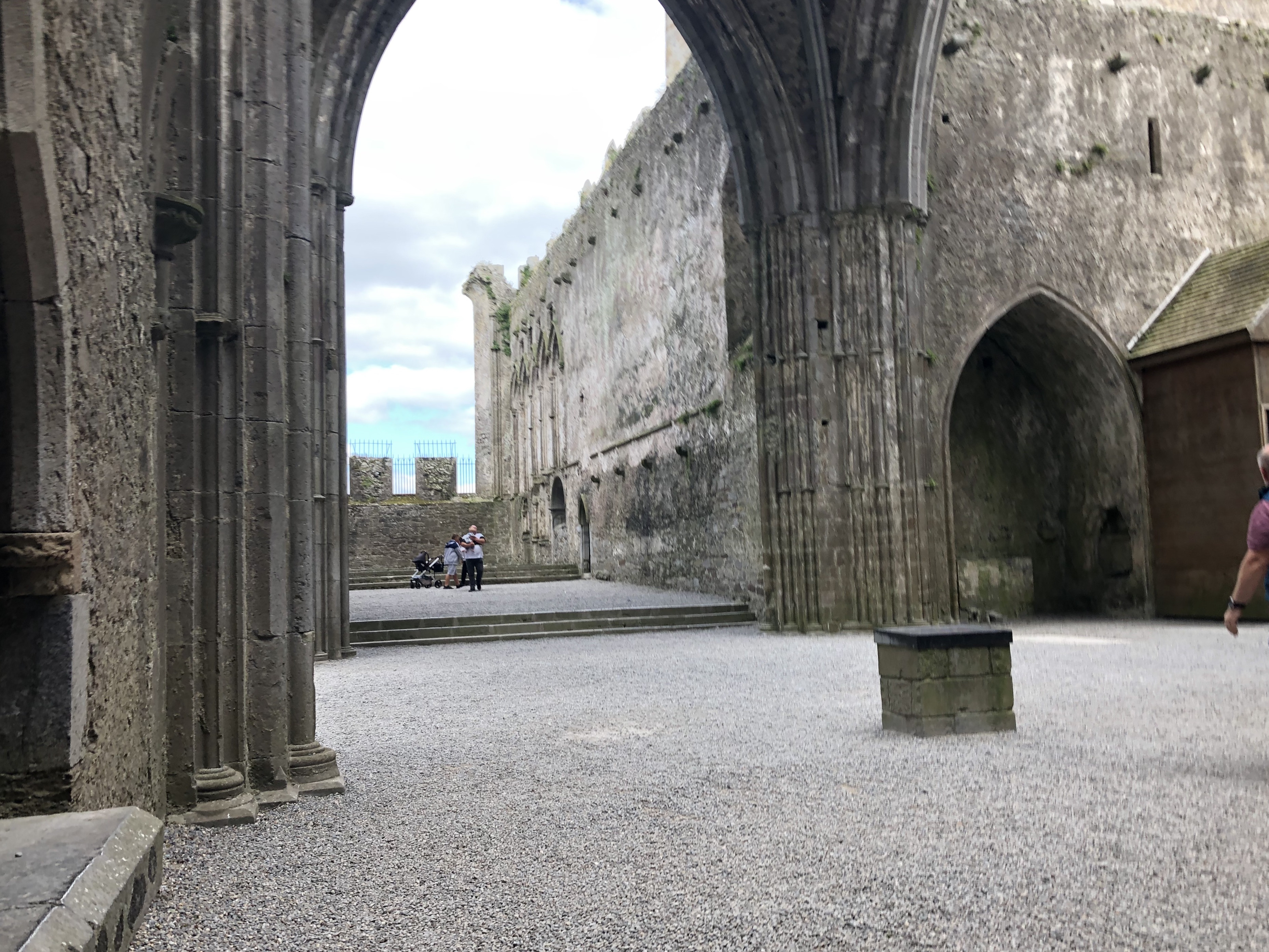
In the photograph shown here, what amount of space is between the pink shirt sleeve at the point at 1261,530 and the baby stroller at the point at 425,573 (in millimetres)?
19022

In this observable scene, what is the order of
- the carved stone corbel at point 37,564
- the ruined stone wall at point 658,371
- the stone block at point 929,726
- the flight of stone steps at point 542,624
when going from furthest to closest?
the ruined stone wall at point 658,371
the flight of stone steps at point 542,624
the stone block at point 929,726
the carved stone corbel at point 37,564

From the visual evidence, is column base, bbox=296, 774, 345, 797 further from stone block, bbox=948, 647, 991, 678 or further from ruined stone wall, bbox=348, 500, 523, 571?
ruined stone wall, bbox=348, 500, 523, 571

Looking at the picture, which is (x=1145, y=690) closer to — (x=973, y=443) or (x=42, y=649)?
(x=42, y=649)

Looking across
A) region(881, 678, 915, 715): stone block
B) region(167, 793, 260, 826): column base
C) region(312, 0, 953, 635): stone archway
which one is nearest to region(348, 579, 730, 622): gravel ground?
region(312, 0, 953, 635): stone archway

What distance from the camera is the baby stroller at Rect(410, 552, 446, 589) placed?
72.4 feet

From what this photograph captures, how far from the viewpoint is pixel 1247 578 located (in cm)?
416

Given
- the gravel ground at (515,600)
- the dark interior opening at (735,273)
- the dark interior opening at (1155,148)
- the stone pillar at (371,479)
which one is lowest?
the gravel ground at (515,600)

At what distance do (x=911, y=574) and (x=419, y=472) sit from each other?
2068cm

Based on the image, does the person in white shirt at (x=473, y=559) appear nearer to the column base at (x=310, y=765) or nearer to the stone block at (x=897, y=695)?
the stone block at (x=897, y=695)

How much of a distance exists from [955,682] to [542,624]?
7.48 m

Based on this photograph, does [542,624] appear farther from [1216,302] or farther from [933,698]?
[1216,302]

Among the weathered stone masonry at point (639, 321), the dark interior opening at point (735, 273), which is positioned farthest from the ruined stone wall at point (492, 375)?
the dark interior opening at point (735, 273)

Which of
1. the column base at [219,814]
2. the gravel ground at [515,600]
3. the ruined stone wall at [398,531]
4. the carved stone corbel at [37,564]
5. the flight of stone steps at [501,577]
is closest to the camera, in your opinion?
the carved stone corbel at [37,564]

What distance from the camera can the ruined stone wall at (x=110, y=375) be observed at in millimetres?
2598
